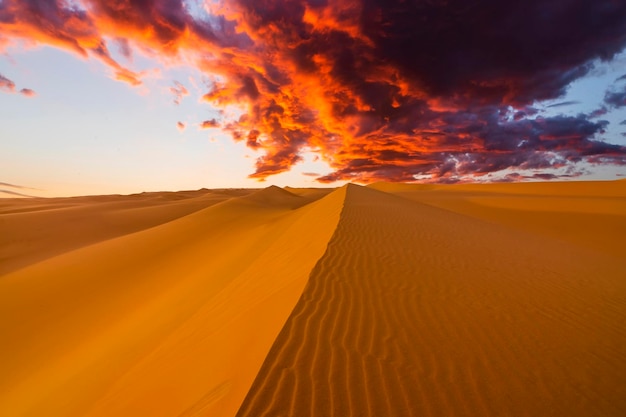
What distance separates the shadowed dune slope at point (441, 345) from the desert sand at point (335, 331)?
2 centimetres

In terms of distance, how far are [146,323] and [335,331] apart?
6141 mm

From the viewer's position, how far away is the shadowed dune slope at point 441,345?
259 cm

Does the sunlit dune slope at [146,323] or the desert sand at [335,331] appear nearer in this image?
the desert sand at [335,331]

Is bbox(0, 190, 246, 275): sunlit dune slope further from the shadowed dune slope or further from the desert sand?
the shadowed dune slope

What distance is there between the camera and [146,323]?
7609 millimetres

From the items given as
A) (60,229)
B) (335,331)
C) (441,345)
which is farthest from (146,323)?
(60,229)

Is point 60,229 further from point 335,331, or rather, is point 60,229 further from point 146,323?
point 335,331

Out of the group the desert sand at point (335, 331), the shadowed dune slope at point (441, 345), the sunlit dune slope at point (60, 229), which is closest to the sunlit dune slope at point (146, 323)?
the desert sand at point (335, 331)

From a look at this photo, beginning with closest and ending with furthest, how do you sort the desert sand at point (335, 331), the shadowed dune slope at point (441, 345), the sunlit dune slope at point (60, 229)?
the shadowed dune slope at point (441, 345) < the desert sand at point (335, 331) < the sunlit dune slope at point (60, 229)

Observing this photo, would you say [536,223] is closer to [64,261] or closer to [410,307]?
[410,307]

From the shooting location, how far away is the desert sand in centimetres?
274

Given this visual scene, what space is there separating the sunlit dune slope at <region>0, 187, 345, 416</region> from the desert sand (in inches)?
1.5

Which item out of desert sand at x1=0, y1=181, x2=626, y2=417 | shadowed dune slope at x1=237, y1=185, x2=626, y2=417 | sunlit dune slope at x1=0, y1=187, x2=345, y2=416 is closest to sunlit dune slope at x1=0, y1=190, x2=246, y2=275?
sunlit dune slope at x1=0, y1=187, x2=345, y2=416

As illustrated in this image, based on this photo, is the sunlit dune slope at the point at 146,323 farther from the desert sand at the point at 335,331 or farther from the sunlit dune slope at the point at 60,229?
the sunlit dune slope at the point at 60,229
